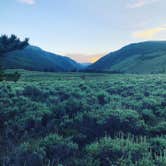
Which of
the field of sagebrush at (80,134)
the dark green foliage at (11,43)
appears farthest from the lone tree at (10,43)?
the field of sagebrush at (80,134)

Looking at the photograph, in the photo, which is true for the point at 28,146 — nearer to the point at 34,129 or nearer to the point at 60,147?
the point at 60,147

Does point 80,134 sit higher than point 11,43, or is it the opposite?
point 11,43

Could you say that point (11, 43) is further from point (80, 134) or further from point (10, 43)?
point (80, 134)

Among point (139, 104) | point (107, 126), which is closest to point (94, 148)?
point (107, 126)

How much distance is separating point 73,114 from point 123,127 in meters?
2.16

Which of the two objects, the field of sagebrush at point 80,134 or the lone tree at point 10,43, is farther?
the lone tree at point 10,43

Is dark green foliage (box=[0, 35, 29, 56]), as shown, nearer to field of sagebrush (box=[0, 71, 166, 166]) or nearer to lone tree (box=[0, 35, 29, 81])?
lone tree (box=[0, 35, 29, 81])

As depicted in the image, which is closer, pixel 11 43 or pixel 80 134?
pixel 80 134

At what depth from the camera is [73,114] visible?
972 centimetres

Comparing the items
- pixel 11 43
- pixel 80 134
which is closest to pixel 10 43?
pixel 11 43

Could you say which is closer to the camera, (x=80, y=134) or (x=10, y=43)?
(x=80, y=134)

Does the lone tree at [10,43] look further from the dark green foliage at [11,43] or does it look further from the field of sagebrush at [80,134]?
the field of sagebrush at [80,134]

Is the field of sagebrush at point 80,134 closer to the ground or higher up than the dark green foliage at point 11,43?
closer to the ground

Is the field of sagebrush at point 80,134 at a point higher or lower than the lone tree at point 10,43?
lower
